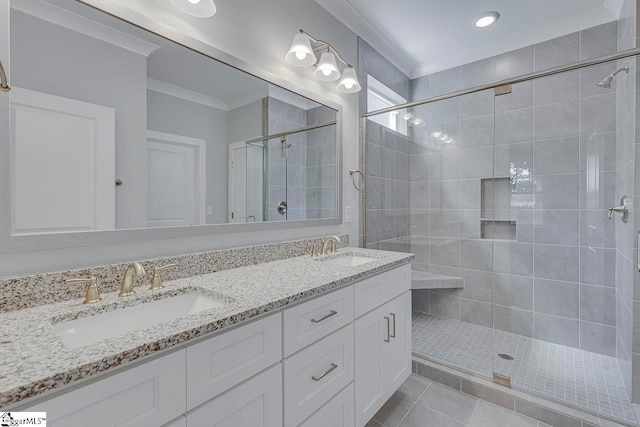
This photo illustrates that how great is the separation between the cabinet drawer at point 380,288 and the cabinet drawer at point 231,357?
0.51 m

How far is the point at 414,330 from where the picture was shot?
2.62 meters

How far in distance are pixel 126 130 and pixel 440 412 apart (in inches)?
84.1

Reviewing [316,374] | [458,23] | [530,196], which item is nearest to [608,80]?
[530,196]

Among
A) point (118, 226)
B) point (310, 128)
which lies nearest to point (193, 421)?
point (118, 226)

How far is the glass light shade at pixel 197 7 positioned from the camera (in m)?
1.22

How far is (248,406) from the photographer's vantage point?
882 millimetres

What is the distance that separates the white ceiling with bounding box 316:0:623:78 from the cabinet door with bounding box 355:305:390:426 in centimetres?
204

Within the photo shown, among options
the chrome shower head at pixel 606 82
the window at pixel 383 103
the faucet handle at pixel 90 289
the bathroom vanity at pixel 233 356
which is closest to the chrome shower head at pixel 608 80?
the chrome shower head at pixel 606 82

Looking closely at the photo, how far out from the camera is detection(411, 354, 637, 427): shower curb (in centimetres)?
154

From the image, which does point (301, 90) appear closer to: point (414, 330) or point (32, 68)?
point (32, 68)

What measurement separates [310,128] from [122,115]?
3.64ft

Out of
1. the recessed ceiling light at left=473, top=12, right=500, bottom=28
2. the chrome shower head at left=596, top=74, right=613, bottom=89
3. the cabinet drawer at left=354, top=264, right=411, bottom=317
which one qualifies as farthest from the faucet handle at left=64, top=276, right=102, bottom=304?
the chrome shower head at left=596, top=74, right=613, bottom=89

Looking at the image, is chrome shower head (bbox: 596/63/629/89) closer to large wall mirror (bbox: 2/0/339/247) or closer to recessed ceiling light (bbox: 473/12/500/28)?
recessed ceiling light (bbox: 473/12/500/28)

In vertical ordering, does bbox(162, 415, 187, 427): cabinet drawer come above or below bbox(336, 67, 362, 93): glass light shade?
below
